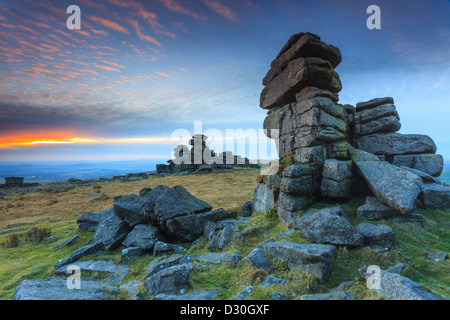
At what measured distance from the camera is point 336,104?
11344 millimetres

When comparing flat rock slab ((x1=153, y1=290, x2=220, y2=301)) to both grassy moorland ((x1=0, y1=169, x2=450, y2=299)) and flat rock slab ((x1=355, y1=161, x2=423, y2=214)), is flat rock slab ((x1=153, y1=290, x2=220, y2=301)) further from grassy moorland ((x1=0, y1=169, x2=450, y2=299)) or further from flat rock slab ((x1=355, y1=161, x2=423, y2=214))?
flat rock slab ((x1=355, y1=161, x2=423, y2=214))

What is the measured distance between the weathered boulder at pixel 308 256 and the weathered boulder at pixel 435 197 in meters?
6.21

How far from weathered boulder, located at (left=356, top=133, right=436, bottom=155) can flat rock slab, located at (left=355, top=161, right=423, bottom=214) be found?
3118 mm

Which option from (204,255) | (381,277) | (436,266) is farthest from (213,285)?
(436,266)

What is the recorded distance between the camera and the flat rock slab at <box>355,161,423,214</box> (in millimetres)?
7391

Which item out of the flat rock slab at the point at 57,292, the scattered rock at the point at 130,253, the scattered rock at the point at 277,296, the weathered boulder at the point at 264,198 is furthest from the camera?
the weathered boulder at the point at 264,198

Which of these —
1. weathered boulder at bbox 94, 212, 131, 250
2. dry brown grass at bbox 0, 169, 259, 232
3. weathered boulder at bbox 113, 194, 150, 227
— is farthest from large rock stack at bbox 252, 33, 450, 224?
weathered boulder at bbox 94, 212, 131, 250

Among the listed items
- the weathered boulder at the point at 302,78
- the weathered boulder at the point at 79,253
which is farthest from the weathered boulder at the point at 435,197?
the weathered boulder at the point at 79,253

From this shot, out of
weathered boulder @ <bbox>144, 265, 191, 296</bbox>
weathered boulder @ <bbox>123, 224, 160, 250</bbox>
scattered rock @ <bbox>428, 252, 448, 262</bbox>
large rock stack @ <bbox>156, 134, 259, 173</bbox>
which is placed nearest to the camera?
weathered boulder @ <bbox>144, 265, 191, 296</bbox>

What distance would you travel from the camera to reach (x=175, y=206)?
34.2 ft

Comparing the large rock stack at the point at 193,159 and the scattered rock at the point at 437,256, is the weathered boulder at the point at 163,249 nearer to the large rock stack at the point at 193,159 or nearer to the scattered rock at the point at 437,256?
the scattered rock at the point at 437,256

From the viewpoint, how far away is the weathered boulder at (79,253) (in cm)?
797

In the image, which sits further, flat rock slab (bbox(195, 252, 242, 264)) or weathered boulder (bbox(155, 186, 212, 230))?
weathered boulder (bbox(155, 186, 212, 230))

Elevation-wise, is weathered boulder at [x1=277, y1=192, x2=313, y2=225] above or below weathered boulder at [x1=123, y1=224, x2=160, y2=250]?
above
